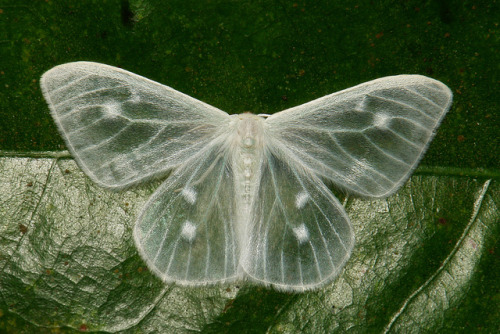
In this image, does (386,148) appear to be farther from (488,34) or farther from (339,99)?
(488,34)

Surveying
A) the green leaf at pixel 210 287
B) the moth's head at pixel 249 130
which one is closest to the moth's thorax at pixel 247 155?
the moth's head at pixel 249 130

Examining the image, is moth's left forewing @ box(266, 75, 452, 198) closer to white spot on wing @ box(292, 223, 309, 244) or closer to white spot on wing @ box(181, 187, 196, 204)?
white spot on wing @ box(292, 223, 309, 244)

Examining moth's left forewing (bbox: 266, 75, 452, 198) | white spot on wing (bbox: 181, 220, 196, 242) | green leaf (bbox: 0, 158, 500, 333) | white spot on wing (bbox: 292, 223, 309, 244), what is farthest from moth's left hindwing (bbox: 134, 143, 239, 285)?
moth's left forewing (bbox: 266, 75, 452, 198)

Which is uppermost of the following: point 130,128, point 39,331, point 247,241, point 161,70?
point 161,70

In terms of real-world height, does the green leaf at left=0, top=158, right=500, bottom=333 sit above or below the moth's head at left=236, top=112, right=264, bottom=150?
below

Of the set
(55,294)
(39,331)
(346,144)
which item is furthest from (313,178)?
(39,331)

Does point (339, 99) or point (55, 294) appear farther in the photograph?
point (55, 294)

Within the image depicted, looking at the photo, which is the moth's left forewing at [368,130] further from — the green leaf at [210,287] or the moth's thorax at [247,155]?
the green leaf at [210,287]
